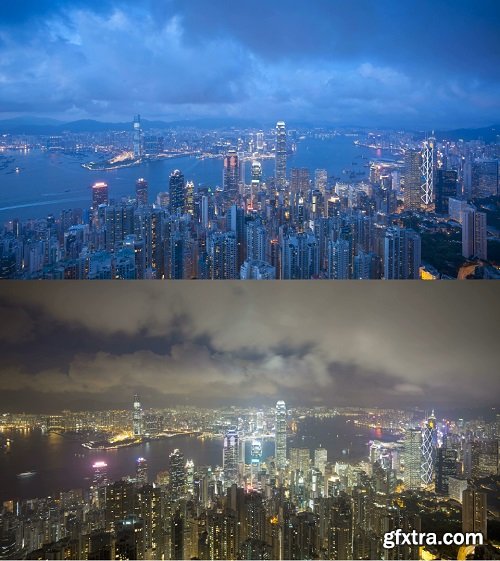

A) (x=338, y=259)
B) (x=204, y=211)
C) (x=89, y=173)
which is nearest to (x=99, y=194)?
(x=89, y=173)

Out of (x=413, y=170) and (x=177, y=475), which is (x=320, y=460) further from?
(x=413, y=170)

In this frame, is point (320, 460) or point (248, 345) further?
point (248, 345)

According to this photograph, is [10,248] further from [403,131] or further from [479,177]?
[479,177]

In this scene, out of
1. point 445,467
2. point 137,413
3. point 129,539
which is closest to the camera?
point 129,539

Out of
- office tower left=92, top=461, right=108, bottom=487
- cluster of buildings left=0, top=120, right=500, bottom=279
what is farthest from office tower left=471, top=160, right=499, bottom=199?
office tower left=92, top=461, right=108, bottom=487

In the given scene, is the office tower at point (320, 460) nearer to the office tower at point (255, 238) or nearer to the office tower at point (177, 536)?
the office tower at point (177, 536)
